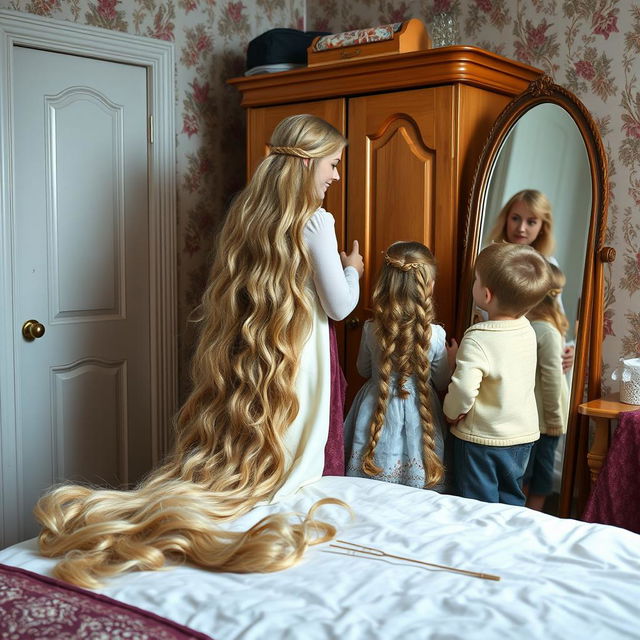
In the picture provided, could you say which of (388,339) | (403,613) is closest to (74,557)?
(403,613)

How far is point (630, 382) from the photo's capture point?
2764mm

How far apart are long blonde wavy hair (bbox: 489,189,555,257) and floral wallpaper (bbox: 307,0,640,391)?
31 cm

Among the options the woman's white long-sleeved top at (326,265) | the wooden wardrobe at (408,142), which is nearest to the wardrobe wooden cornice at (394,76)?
the wooden wardrobe at (408,142)

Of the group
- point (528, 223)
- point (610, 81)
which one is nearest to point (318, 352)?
point (528, 223)

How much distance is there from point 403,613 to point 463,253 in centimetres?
171

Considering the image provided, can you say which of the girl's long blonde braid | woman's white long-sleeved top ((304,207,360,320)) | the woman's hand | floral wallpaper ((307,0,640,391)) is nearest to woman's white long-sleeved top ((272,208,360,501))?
woman's white long-sleeved top ((304,207,360,320))

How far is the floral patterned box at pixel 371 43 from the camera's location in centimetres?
303

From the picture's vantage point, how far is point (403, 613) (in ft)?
4.76

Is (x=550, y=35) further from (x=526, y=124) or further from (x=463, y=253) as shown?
(x=463, y=253)

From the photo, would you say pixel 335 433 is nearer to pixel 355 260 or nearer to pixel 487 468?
Result: pixel 487 468

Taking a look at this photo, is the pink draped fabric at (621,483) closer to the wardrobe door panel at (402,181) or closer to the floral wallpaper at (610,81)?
the floral wallpaper at (610,81)

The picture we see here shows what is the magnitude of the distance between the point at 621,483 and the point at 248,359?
1.24m

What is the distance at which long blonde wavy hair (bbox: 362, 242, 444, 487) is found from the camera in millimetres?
2654

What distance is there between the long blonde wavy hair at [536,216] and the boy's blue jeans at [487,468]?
0.68 metres
